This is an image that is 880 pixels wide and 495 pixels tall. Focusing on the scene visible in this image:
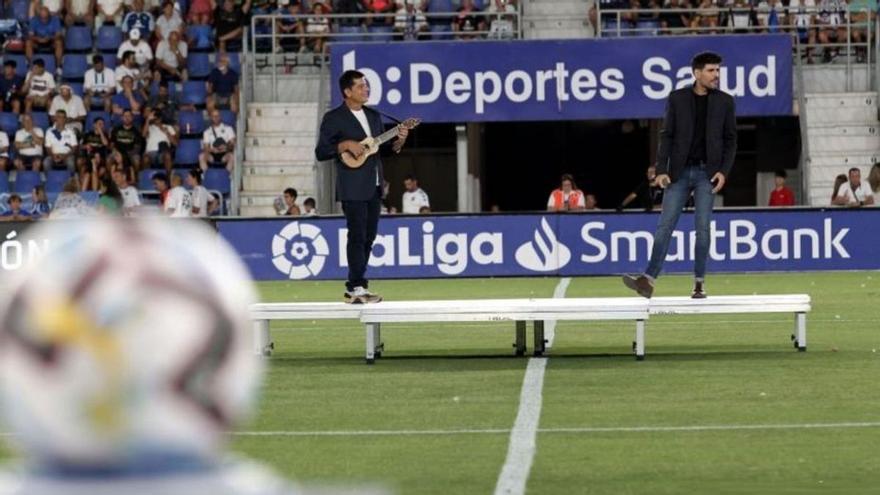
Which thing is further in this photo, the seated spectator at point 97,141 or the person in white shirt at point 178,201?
the seated spectator at point 97,141

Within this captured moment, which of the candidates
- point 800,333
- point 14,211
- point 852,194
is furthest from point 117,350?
point 14,211

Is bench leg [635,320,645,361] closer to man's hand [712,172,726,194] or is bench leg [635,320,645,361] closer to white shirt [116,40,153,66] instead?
man's hand [712,172,726,194]

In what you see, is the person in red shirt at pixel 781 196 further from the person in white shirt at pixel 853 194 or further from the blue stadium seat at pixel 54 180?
the blue stadium seat at pixel 54 180

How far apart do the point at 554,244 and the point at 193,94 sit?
875 cm

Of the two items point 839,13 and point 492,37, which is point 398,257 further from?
point 839,13

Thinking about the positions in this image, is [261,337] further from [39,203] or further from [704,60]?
[39,203]

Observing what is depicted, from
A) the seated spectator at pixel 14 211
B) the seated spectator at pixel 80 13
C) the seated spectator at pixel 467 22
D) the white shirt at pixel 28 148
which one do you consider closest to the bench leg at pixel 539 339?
the seated spectator at pixel 14 211

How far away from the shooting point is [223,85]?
1287 inches

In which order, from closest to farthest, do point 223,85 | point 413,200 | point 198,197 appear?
point 198,197
point 413,200
point 223,85

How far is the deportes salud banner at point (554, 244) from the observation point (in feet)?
88.9

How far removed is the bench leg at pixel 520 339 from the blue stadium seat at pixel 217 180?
17.8m

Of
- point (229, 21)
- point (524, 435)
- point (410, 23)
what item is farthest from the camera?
point (229, 21)

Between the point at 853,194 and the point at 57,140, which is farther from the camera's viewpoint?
the point at 57,140

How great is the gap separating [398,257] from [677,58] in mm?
6162
